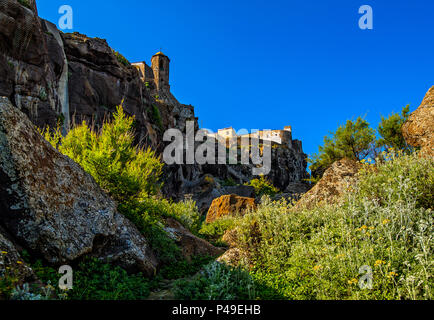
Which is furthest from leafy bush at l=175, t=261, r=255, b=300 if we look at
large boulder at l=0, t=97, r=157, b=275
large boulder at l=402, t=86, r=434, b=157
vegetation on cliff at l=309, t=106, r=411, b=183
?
vegetation on cliff at l=309, t=106, r=411, b=183

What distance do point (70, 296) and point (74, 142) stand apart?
5.32 m

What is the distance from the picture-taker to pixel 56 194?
509cm

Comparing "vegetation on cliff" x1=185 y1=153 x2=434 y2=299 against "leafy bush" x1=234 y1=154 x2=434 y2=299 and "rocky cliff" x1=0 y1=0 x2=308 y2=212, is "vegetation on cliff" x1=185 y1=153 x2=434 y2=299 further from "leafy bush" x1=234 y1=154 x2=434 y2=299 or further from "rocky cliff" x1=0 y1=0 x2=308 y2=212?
"rocky cliff" x1=0 y1=0 x2=308 y2=212

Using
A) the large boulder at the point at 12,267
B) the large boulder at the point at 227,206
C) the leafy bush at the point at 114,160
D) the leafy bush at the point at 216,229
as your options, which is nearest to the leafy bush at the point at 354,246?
the leafy bush at the point at 114,160

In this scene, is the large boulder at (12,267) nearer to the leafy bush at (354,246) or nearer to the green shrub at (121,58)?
the leafy bush at (354,246)

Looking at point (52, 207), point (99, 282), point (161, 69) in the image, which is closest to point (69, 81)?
point (52, 207)

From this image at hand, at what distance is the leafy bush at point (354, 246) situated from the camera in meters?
3.65

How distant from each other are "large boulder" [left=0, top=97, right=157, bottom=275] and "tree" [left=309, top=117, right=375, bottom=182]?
28415mm

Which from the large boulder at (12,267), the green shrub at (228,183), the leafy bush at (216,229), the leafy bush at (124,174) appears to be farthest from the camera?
the green shrub at (228,183)

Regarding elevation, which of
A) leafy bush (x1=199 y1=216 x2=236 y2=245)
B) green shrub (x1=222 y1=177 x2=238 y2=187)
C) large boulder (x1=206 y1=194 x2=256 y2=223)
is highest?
green shrub (x1=222 y1=177 x2=238 y2=187)

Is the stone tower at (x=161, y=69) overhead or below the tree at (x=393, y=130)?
overhead

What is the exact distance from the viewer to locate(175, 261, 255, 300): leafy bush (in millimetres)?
3994

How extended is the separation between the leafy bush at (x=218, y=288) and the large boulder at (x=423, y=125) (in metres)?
10.4

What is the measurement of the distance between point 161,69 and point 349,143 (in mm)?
56303
